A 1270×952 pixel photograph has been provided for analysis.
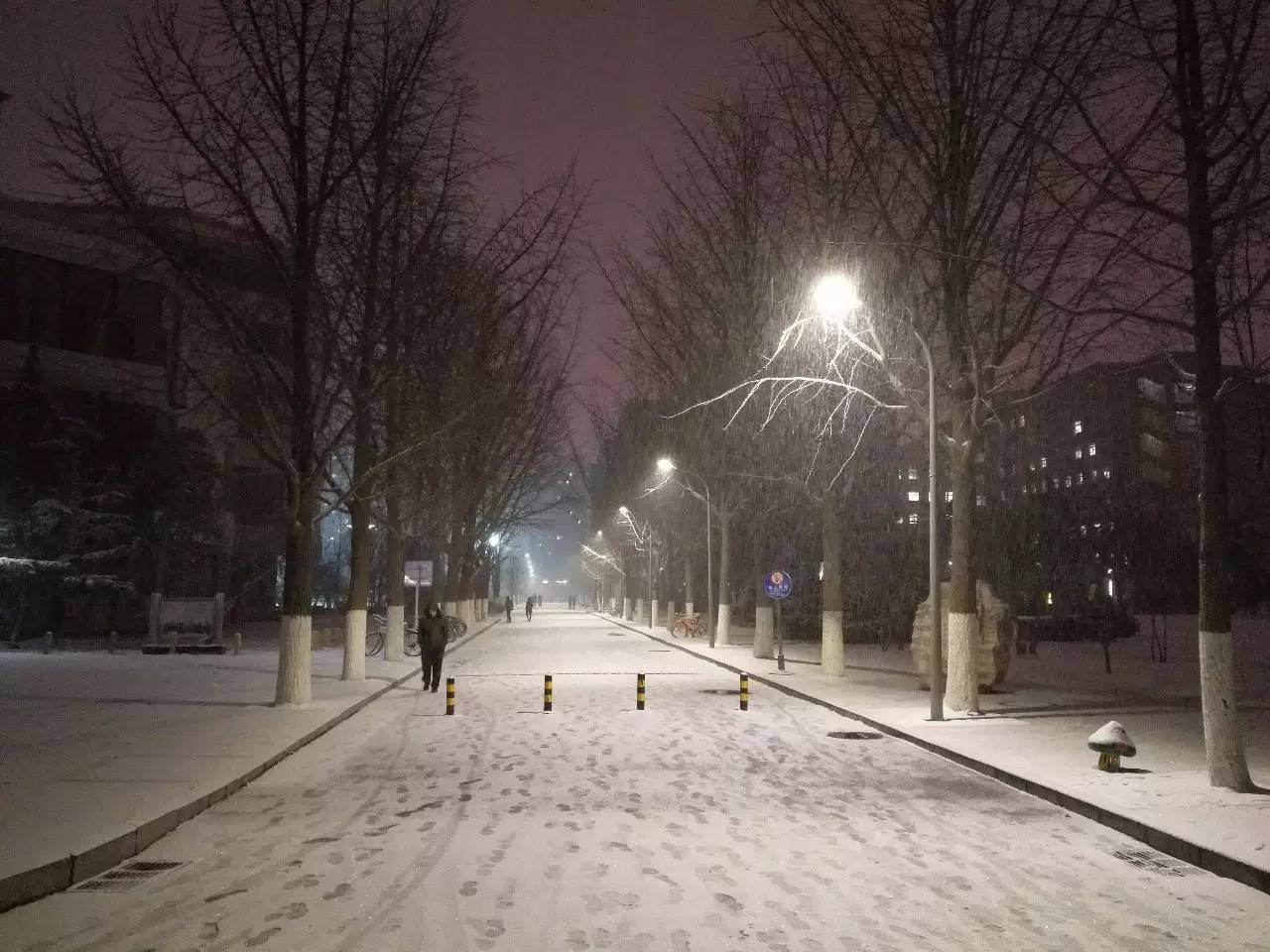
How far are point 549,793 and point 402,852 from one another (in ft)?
9.26

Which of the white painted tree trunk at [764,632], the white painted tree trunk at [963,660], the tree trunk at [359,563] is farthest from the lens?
the white painted tree trunk at [764,632]

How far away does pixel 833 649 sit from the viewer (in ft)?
88.3

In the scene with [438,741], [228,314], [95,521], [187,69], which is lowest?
[438,741]

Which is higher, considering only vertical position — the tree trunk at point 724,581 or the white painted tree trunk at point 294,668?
the tree trunk at point 724,581

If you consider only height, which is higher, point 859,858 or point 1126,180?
point 1126,180

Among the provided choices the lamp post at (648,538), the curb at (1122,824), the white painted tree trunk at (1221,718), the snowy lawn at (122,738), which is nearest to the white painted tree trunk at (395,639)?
the snowy lawn at (122,738)

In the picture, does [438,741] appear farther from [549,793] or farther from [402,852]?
[402,852]

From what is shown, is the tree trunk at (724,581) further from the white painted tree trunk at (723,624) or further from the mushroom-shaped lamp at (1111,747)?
the mushroom-shaped lamp at (1111,747)

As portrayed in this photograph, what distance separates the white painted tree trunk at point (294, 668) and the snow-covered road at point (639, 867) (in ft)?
15.1

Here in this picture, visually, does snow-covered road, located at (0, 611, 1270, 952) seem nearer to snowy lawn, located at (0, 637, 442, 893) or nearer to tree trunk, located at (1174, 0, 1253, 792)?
snowy lawn, located at (0, 637, 442, 893)

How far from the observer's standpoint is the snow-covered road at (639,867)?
6.26m

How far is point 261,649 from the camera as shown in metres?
37.5

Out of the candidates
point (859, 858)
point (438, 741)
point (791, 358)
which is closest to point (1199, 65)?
point (859, 858)

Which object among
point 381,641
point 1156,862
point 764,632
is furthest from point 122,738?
point 764,632
